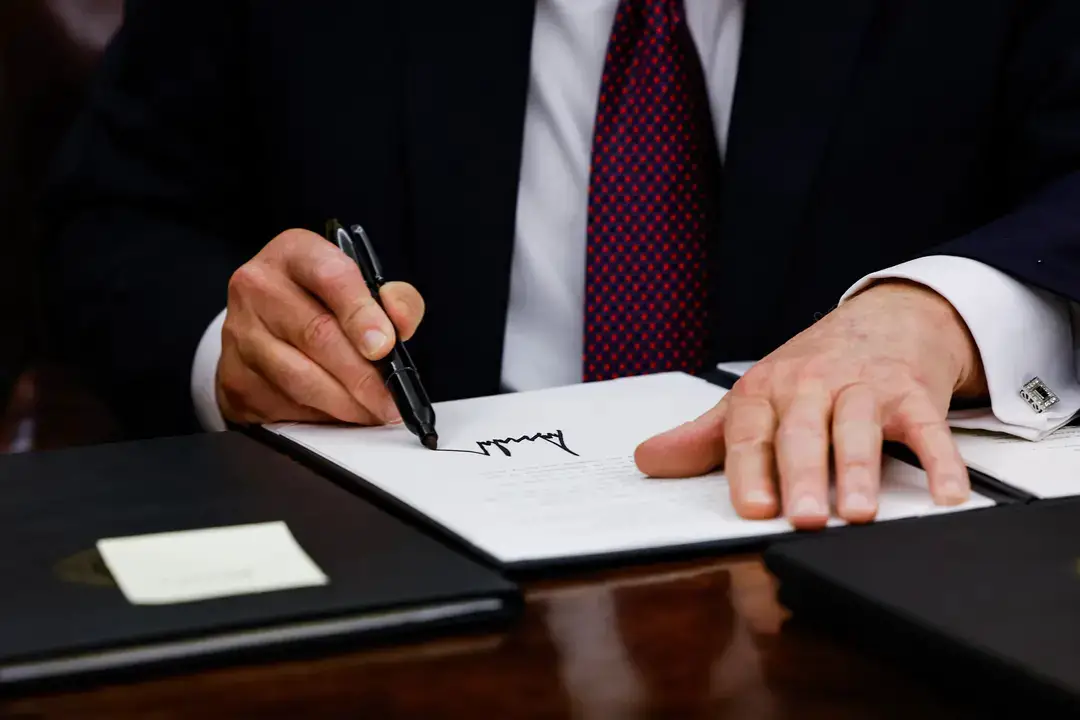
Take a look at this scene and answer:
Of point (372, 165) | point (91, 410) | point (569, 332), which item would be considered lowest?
point (91, 410)

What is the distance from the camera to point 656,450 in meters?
0.70

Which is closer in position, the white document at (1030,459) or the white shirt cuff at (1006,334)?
the white document at (1030,459)

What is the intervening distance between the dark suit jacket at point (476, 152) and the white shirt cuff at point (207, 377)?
0.6 inches

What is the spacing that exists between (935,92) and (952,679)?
868 millimetres

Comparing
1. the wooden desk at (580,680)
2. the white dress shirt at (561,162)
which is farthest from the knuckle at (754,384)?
the white dress shirt at (561,162)

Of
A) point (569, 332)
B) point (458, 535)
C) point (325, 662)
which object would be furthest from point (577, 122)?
point (325, 662)

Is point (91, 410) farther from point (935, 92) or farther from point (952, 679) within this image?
point (952, 679)

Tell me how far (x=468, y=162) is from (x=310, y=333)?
1.29 feet

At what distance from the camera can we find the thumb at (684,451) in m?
0.70

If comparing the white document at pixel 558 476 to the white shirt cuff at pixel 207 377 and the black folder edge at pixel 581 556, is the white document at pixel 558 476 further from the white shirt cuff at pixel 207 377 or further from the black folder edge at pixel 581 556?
the white shirt cuff at pixel 207 377

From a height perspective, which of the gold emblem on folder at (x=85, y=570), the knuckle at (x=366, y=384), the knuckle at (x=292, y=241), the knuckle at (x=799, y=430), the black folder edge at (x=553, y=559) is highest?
the knuckle at (x=292, y=241)

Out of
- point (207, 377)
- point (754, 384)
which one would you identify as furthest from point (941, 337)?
point (207, 377)

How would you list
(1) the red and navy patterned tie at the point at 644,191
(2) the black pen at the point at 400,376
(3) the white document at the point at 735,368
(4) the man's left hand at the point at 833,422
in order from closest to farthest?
(4) the man's left hand at the point at 833,422 < (2) the black pen at the point at 400,376 < (3) the white document at the point at 735,368 < (1) the red and navy patterned tie at the point at 644,191

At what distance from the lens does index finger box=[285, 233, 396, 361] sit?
0.84 m
